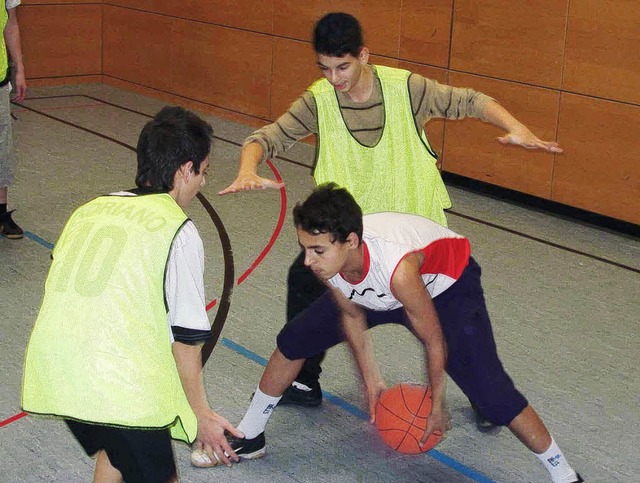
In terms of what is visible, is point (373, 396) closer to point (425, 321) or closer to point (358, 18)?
point (425, 321)

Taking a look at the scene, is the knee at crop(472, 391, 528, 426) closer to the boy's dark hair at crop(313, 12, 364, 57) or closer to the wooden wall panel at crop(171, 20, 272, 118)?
the boy's dark hair at crop(313, 12, 364, 57)

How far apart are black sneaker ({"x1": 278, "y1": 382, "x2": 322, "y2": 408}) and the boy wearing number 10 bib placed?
1.47 meters

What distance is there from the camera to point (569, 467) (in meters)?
3.19

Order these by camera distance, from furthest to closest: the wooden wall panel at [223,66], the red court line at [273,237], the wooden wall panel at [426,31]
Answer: the wooden wall panel at [223,66], the wooden wall panel at [426,31], the red court line at [273,237]

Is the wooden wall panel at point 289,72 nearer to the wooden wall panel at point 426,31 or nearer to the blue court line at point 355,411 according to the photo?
the wooden wall panel at point 426,31

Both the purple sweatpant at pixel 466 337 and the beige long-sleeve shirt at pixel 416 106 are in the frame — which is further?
the beige long-sleeve shirt at pixel 416 106

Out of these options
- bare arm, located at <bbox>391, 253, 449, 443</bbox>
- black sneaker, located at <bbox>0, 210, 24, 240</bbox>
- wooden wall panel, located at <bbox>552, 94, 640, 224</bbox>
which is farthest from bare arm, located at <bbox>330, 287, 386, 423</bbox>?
wooden wall panel, located at <bbox>552, 94, 640, 224</bbox>

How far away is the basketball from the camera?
10.7 feet

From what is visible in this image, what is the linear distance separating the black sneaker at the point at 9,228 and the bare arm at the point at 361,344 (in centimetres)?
307

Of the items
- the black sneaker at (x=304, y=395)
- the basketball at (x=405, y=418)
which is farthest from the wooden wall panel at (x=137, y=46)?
the basketball at (x=405, y=418)

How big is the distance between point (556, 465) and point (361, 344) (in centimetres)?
74

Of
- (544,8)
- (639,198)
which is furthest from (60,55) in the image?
(639,198)

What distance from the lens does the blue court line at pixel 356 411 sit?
3.42 m

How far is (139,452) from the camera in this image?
236 centimetres
